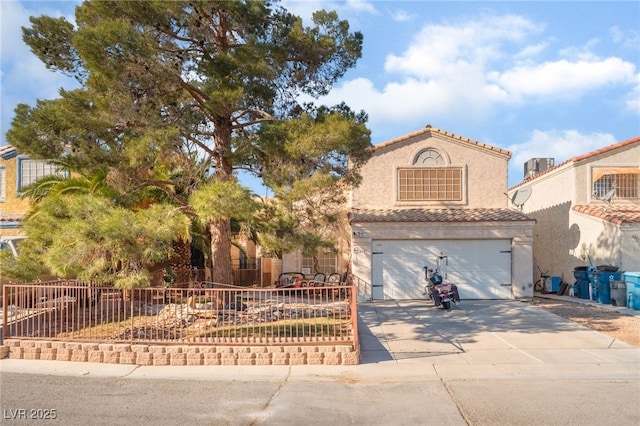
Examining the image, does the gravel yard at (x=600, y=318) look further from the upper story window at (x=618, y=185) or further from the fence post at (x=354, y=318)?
the fence post at (x=354, y=318)

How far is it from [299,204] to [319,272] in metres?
7.72

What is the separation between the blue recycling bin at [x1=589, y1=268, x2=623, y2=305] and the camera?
1456cm

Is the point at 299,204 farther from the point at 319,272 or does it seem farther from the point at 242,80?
the point at 319,272

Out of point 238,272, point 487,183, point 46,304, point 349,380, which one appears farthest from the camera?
point 238,272

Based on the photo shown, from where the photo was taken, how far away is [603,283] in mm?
14891

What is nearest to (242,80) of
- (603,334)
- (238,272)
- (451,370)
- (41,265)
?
(41,265)

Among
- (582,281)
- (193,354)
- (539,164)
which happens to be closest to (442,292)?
(582,281)

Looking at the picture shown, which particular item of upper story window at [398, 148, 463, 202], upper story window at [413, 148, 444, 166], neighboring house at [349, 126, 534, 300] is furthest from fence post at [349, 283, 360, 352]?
upper story window at [413, 148, 444, 166]

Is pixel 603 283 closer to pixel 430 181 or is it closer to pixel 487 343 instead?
pixel 430 181

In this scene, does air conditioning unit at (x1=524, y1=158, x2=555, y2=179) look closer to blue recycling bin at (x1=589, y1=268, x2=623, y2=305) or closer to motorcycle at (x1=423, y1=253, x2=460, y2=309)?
blue recycling bin at (x1=589, y1=268, x2=623, y2=305)

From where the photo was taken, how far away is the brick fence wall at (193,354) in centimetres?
869

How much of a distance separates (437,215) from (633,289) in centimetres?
575

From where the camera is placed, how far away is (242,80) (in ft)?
34.1

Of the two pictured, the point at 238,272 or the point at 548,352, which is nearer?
the point at 548,352
